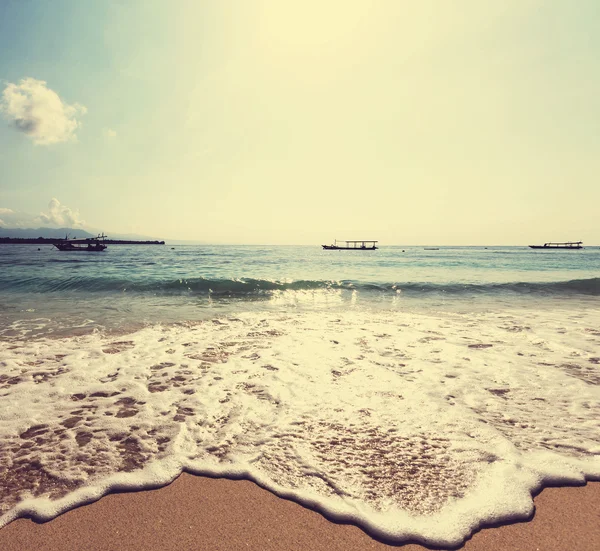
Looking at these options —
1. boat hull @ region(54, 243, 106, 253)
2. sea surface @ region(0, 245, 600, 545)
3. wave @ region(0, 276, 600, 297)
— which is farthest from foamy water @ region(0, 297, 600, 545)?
boat hull @ region(54, 243, 106, 253)

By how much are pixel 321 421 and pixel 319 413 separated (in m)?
0.22

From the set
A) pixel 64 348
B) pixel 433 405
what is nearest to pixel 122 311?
pixel 64 348

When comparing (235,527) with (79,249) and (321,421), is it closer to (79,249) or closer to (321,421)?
(321,421)

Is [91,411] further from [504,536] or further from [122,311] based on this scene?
[122,311]

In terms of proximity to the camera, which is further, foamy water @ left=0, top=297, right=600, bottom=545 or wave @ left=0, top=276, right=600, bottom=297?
wave @ left=0, top=276, right=600, bottom=297

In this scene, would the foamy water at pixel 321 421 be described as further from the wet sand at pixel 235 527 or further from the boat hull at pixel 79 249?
the boat hull at pixel 79 249

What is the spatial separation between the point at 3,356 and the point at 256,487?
653cm

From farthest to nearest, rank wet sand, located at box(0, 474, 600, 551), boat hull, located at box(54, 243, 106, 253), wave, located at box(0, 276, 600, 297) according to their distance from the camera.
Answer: boat hull, located at box(54, 243, 106, 253) → wave, located at box(0, 276, 600, 297) → wet sand, located at box(0, 474, 600, 551)

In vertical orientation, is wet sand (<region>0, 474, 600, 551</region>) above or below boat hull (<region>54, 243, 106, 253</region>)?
below

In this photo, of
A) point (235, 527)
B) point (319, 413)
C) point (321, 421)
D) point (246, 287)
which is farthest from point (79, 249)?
point (235, 527)

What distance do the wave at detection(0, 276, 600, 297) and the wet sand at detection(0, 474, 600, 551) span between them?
46.6 ft

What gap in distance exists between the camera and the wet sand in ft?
7.41

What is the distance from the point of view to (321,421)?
392 centimetres

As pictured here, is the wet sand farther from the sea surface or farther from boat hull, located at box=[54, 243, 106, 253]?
boat hull, located at box=[54, 243, 106, 253]
